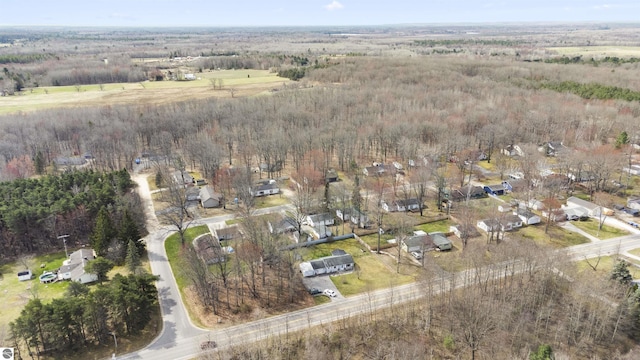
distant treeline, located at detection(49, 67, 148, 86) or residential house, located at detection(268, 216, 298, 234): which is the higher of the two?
distant treeline, located at detection(49, 67, 148, 86)

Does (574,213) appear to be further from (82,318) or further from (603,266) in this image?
(82,318)

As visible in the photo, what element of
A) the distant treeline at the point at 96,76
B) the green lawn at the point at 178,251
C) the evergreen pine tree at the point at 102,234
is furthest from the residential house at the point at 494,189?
the distant treeline at the point at 96,76

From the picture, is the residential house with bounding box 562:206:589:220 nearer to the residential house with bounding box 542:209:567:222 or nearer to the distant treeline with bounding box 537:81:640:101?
the residential house with bounding box 542:209:567:222

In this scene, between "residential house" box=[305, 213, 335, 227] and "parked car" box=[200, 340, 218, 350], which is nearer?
"parked car" box=[200, 340, 218, 350]

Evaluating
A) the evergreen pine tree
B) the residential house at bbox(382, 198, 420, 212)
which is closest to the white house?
the residential house at bbox(382, 198, 420, 212)

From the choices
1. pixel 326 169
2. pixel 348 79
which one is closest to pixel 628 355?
pixel 326 169

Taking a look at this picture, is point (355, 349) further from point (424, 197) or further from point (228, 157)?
point (228, 157)

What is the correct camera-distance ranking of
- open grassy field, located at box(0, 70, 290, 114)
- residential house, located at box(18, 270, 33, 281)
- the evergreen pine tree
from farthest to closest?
open grassy field, located at box(0, 70, 290, 114) → the evergreen pine tree → residential house, located at box(18, 270, 33, 281)

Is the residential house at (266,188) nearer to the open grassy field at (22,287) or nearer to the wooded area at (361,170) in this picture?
the wooded area at (361,170)

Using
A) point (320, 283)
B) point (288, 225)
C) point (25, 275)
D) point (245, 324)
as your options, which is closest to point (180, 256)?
point (288, 225)
